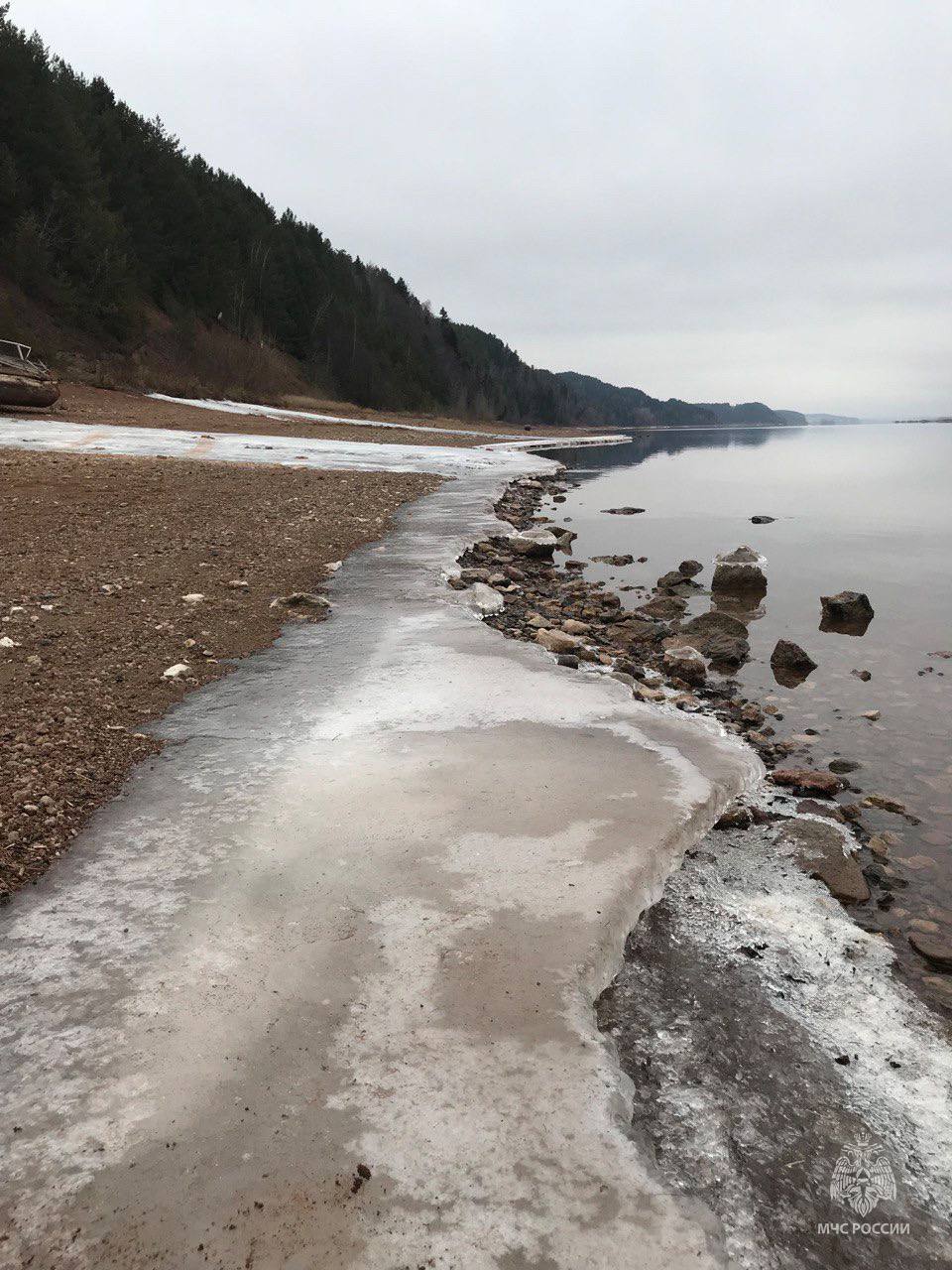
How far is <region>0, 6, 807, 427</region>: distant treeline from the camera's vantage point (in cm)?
3338

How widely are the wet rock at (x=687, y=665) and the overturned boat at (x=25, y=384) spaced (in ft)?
60.3

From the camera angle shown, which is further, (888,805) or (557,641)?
(557,641)

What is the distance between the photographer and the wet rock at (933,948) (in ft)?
9.32

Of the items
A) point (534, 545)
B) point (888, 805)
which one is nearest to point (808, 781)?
point (888, 805)

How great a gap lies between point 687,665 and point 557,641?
1001 millimetres

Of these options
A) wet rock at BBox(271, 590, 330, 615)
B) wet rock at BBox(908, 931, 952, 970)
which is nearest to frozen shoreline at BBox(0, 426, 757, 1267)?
wet rock at BBox(908, 931, 952, 970)

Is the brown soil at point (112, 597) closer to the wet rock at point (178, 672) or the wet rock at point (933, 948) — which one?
the wet rock at point (178, 672)

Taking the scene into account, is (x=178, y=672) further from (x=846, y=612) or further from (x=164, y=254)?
(x=164, y=254)

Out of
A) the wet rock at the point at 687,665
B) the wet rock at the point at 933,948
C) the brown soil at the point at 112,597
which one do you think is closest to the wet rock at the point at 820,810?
the wet rock at the point at 933,948

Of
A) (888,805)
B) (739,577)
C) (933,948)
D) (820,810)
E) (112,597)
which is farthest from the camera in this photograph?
(739,577)

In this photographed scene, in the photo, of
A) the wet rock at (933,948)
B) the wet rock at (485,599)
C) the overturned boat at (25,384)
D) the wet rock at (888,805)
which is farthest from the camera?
the overturned boat at (25,384)

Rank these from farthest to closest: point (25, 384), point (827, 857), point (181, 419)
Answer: point (181, 419) < point (25, 384) < point (827, 857)

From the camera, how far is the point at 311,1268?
1520 mm

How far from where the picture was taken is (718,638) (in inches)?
277
